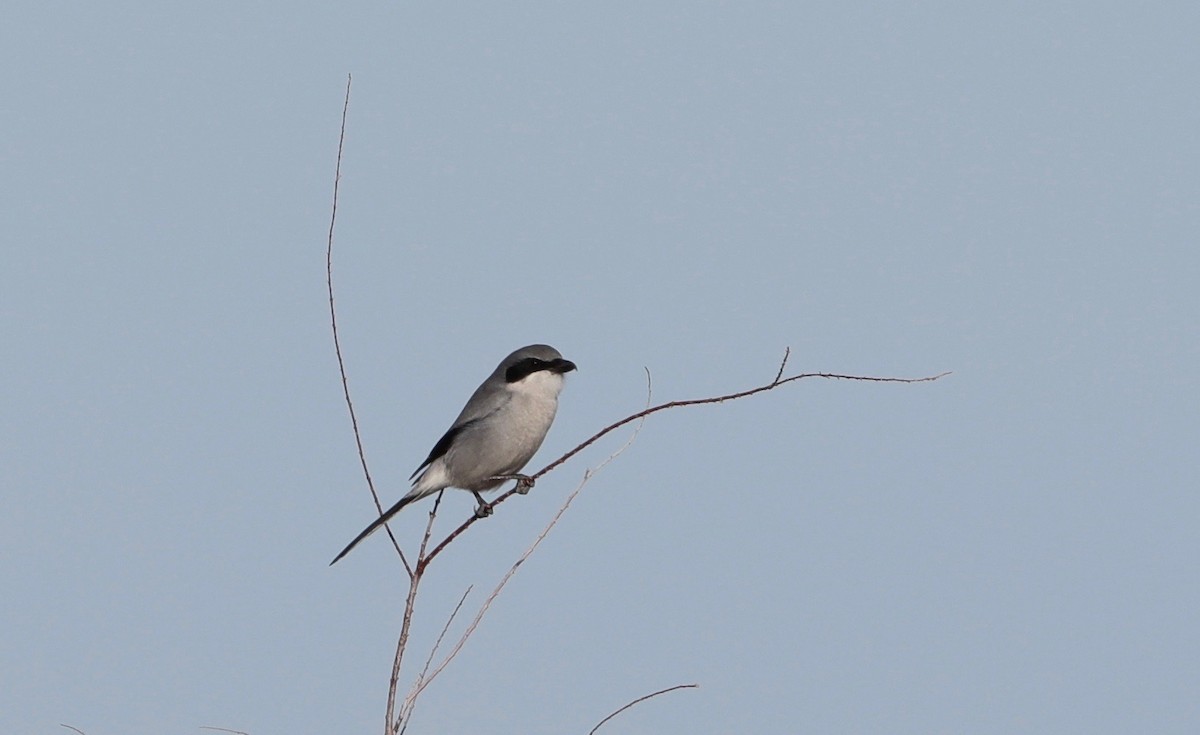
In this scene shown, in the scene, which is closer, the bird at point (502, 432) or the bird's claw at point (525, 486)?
the bird's claw at point (525, 486)

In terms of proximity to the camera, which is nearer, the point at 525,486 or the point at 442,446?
the point at 525,486

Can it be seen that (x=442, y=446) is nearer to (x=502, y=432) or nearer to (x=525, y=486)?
(x=502, y=432)

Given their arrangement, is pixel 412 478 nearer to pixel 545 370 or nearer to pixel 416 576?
pixel 545 370

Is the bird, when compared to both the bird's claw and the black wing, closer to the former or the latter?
the black wing

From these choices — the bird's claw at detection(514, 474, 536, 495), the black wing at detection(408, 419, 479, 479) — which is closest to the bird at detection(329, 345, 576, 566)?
the black wing at detection(408, 419, 479, 479)

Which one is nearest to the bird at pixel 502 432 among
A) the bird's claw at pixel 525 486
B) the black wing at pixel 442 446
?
the black wing at pixel 442 446

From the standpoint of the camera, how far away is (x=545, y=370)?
5266 mm

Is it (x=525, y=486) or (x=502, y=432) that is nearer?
(x=525, y=486)

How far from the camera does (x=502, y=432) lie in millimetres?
5207

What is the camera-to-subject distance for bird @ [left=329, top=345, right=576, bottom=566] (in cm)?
522

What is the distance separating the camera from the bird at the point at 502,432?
522 cm

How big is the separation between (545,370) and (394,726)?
252 cm

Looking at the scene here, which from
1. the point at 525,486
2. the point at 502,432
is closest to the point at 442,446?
the point at 502,432

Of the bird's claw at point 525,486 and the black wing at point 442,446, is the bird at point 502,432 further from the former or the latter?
the bird's claw at point 525,486
